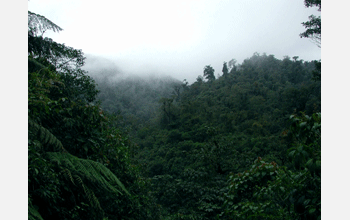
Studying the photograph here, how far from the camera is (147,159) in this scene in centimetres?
1495

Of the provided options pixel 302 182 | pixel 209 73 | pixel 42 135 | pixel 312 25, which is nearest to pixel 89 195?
pixel 42 135

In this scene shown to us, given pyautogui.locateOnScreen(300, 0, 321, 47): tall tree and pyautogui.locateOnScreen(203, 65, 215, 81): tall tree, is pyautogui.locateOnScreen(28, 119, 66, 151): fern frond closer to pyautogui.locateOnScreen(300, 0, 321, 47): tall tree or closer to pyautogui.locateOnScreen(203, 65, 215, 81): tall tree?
pyautogui.locateOnScreen(300, 0, 321, 47): tall tree

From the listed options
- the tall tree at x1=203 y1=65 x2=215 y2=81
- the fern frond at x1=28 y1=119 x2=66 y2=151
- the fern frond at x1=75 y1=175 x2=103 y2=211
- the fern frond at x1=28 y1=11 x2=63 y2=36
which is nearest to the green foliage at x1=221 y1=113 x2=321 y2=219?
the fern frond at x1=75 y1=175 x2=103 y2=211

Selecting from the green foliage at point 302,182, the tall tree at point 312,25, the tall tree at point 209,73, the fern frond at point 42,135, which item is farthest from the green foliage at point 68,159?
the tall tree at point 209,73

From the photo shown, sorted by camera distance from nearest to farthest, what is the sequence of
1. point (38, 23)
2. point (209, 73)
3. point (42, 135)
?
point (42, 135) → point (38, 23) → point (209, 73)

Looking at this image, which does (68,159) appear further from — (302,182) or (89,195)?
(302,182)

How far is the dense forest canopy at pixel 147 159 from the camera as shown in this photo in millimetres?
1852

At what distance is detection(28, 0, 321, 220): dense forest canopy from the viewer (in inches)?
72.9

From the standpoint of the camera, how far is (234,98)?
21.9 meters

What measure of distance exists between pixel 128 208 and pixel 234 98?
1914cm

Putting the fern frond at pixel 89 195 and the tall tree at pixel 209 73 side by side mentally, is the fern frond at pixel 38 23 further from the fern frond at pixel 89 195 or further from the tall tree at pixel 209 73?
the tall tree at pixel 209 73

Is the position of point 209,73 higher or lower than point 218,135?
higher

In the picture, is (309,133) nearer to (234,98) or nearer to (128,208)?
(128,208)

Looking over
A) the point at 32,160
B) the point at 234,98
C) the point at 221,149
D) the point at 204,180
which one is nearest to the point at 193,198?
the point at 204,180
